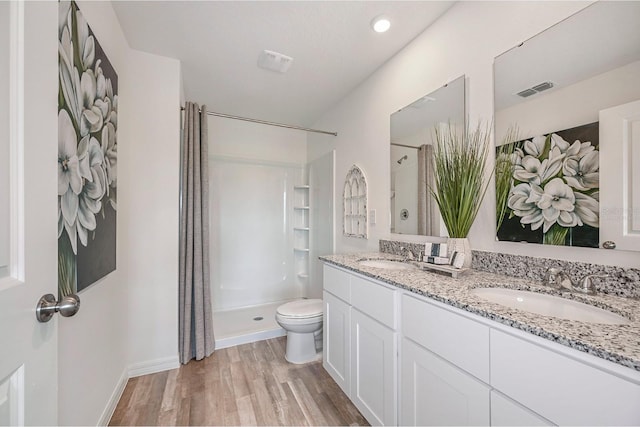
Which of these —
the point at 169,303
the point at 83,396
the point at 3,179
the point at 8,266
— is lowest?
the point at 83,396

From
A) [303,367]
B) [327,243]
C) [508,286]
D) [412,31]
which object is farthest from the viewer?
[327,243]

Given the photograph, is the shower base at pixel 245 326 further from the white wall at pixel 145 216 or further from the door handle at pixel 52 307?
the door handle at pixel 52 307

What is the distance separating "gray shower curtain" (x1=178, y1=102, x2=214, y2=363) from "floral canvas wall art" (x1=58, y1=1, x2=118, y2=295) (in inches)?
23.4

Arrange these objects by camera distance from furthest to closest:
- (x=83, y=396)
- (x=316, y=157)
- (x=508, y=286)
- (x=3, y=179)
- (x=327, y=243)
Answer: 1. (x=316, y=157)
2. (x=327, y=243)
3. (x=83, y=396)
4. (x=508, y=286)
5. (x=3, y=179)

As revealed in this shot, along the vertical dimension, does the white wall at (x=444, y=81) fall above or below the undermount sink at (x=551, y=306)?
above

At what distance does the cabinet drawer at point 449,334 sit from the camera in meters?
0.81

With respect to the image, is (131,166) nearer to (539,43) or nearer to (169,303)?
(169,303)

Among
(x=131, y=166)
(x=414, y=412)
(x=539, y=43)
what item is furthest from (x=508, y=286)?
(x=131, y=166)

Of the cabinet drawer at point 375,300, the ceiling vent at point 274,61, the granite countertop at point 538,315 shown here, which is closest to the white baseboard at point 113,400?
the cabinet drawer at point 375,300

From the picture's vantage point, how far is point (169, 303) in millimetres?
1950

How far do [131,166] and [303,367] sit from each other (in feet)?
6.43

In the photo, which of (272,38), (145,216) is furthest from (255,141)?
(145,216)

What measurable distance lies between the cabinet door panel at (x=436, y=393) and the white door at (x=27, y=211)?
3.72ft

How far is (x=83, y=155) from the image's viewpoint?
3.62ft
